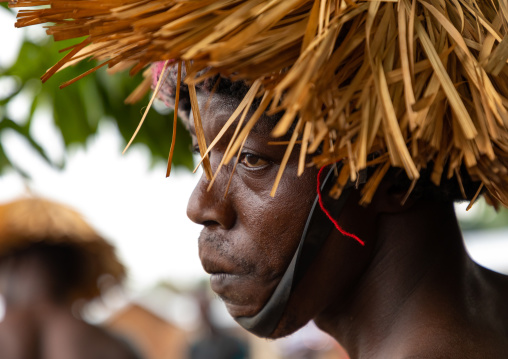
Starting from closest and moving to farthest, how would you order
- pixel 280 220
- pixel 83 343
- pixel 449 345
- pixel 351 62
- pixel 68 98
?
pixel 351 62, pixel 449 345, pixel 280 220, pixel 68 98, pixel 83 343

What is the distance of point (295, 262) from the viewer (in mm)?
1638

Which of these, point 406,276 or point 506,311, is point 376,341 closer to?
point 406,276

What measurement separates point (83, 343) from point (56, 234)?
74cm

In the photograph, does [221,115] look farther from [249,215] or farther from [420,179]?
[420,179]

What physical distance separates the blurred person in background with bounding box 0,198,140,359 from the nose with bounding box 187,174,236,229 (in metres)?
2.38

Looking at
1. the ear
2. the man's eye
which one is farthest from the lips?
the ear

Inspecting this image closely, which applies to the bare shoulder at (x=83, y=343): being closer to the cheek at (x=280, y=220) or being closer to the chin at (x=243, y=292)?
the chin at (x=243, y=292)

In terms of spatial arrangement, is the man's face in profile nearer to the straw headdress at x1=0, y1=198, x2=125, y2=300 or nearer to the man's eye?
the man's eye

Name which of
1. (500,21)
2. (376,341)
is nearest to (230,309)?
(376,341)

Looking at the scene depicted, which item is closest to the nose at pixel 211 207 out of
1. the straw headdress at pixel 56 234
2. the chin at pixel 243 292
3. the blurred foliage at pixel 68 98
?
the chin at pixel 243 292

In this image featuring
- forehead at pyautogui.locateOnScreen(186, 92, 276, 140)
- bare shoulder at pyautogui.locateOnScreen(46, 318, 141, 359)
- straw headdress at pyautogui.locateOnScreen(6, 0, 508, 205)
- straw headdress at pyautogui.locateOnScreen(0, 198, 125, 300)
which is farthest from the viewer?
straw headdress at pyautogui.locateOnScreen(0, 198, 125, 300)

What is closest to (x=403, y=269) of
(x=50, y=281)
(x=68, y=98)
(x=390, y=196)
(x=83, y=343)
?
(x=390, y=196)

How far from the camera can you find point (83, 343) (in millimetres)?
3906

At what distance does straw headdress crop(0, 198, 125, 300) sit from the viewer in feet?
14.1
